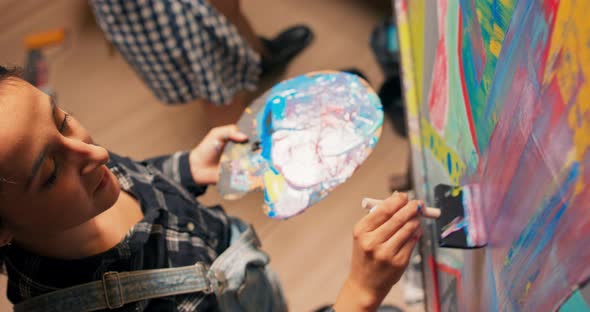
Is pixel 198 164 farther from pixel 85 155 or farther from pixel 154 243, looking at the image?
pixel 85 155

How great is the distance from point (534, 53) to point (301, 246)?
0.61 meters

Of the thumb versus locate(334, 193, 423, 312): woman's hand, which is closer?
locate(334, 193, 423, 312): woman's hand

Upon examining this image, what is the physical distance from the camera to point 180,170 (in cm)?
74

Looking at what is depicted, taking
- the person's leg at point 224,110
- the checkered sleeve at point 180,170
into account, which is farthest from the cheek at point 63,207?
the person's leg at point 224,110

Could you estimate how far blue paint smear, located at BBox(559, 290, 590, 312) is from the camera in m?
0.29

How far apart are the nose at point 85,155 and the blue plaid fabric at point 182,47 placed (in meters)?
0.40

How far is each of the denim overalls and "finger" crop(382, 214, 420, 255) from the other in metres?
0.22

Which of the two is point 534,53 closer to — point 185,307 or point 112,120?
point 185,307

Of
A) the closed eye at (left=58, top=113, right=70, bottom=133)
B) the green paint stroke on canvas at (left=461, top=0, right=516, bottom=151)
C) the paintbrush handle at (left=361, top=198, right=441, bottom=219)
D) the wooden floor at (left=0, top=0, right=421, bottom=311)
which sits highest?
the green paint stroke on canvas at (left=461, top=0, right=516, bottom=151)

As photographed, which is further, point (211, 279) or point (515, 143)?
point (211, 279)

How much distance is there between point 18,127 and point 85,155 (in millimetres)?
62

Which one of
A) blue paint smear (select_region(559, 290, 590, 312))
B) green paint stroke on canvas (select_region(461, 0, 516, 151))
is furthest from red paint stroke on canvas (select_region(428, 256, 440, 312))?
blue paint smear (select_region(559, 290, 590, 312))

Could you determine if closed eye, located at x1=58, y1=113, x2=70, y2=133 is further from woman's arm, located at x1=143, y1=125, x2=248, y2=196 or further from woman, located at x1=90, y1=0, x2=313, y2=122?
woman, located at x1=90, y1=0, x2=313, y2=122

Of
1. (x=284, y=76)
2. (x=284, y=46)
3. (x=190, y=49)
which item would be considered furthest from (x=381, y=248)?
(x=284, y=46)
